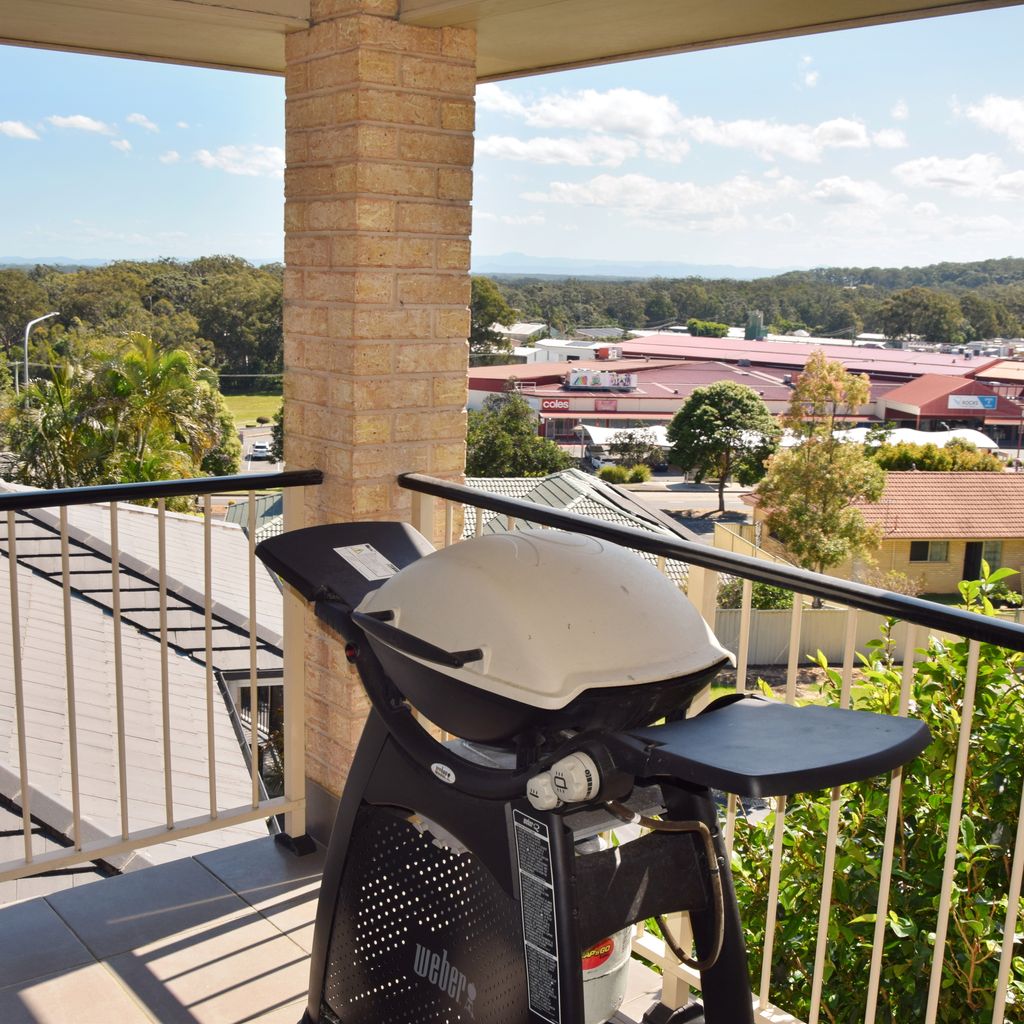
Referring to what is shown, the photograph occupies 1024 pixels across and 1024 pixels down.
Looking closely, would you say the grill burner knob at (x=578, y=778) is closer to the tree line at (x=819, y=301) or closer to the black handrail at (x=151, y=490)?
the black handrail at (x=151, y=490)

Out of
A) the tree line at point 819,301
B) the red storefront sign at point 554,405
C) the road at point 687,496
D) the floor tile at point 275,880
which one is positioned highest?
the tree line at point 819,301

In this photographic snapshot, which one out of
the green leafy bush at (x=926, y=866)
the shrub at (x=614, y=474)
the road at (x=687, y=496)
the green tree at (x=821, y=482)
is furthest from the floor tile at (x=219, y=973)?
the shrub at (x=614, y=474)

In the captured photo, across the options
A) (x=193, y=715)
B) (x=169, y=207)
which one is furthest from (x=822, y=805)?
(x=169, y=207)

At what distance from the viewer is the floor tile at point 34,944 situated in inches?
90.7

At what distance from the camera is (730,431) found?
3347cm

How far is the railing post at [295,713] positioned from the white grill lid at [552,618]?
5.13 feet

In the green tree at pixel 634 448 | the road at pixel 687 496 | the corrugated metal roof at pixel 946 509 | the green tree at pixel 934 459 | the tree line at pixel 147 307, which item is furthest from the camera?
the green tree at pixel 634 448

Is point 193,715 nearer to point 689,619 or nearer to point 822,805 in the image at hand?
point 822,805

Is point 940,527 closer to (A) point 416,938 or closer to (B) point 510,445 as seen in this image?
(B) point 510,445

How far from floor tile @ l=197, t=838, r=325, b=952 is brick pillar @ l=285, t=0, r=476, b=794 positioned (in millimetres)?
217

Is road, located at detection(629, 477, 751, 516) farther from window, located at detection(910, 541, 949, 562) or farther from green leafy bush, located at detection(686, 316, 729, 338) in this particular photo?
window, located at detection(910, 541, 949, 562)

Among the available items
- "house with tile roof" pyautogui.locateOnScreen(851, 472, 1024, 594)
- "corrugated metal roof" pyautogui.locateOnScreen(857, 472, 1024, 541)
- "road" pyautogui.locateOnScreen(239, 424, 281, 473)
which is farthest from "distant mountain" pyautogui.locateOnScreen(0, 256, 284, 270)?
"house with tile roof" pyautogui.locateOnScreen(851, 472, 1024, 594)

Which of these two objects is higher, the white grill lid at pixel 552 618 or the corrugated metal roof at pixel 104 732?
the white grill lid at pixel 552 618

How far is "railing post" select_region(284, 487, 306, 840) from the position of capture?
2891 millimetres
